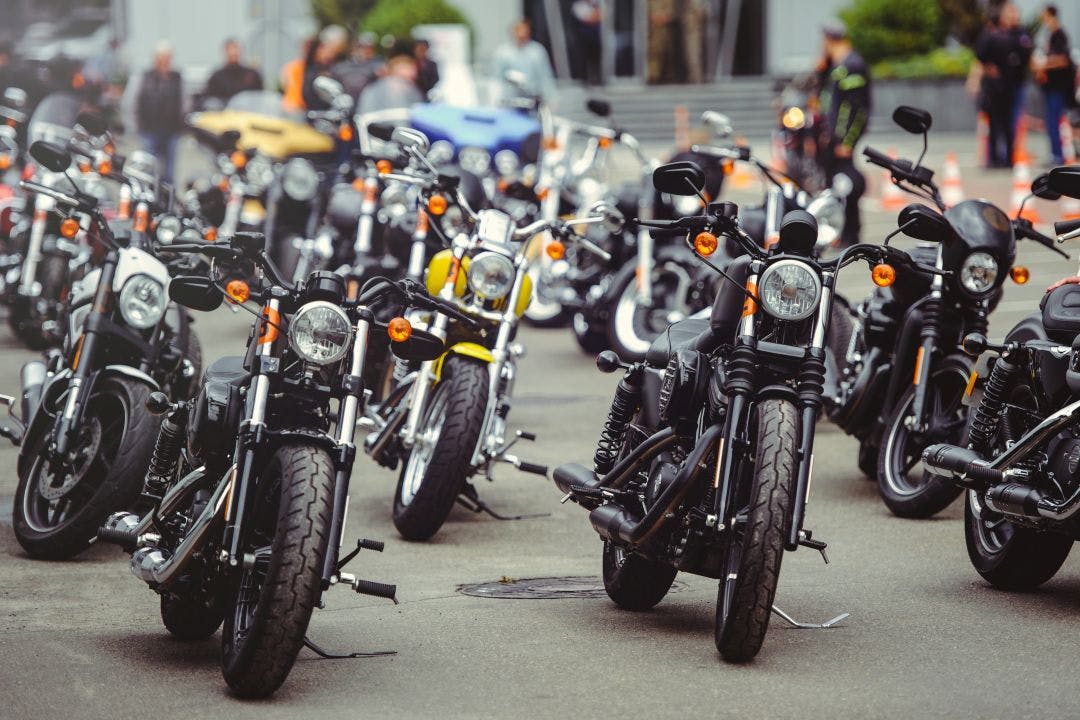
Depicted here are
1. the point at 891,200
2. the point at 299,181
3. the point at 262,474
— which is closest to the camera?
the point at 262,474

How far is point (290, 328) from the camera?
563cm

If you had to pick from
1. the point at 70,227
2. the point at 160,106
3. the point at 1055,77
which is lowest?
the point at 160,106

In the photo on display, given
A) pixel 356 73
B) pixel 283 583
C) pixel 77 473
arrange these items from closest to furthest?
pixel 283 583 → pixel 77 473 → pixel 356 73

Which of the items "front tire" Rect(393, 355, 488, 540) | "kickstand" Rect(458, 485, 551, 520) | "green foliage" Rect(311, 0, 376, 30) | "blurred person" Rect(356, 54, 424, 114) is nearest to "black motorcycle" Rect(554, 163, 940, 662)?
"front tire" Rect(393, 355, 488, 540)

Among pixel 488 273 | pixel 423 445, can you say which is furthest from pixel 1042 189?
pixel 423 445

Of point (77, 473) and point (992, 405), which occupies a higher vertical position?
point (992, 405)

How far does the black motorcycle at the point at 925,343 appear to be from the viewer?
823 cm

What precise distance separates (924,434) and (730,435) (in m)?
2.73

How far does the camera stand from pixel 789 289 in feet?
19.5

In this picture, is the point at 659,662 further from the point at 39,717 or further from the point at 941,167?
the point at 941,167

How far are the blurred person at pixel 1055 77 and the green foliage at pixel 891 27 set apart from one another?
28.8 ft

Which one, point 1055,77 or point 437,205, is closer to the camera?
point 437,205

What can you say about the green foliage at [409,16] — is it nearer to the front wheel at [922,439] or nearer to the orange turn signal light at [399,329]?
the front wheel at [922,439]

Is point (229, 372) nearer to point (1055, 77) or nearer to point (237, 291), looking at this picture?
point (237, 291)
